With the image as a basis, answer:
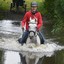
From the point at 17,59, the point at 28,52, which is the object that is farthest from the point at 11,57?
the point at 28,52

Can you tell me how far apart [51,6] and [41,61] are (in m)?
13.0

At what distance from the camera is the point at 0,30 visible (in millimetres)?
18859

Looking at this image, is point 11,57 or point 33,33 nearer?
point 11,57

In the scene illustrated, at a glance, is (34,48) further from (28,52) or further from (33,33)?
(33,33)

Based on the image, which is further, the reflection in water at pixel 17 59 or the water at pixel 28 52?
the water at pixel 28 52

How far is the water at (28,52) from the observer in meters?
10.9

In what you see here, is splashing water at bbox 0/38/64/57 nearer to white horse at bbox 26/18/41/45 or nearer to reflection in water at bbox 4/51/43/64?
white horse at bbox 26/18/41/45

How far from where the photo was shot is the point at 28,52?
12734 millimetres

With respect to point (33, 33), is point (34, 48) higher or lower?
lower

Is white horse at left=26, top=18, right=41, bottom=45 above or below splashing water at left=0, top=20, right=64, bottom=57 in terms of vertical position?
above

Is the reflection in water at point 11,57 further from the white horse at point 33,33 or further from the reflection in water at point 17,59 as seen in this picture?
the white horse at point 33,33

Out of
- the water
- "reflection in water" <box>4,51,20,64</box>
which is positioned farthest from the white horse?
"reflection in water" <box>4,51,20,64</box>

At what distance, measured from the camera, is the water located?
35.9ft

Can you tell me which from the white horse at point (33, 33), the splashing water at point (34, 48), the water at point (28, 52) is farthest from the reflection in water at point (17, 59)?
the white horse at point (33, 33)
